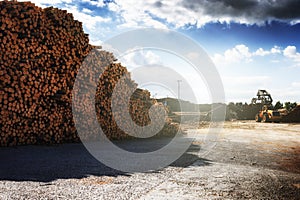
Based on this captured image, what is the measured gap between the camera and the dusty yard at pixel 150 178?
12.4 feet

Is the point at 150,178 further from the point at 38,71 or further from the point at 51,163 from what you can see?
the point at 38,71

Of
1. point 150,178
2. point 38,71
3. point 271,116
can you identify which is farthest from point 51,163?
point 271,116

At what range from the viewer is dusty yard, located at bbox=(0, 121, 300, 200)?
149 inches

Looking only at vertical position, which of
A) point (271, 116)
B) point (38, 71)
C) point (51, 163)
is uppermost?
point (38, 71)

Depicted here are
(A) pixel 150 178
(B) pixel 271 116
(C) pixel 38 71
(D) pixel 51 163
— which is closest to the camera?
(A) pixel 150 178

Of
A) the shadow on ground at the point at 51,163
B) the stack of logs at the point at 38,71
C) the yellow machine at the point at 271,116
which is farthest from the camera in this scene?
the yellow machine at the point at 271,116

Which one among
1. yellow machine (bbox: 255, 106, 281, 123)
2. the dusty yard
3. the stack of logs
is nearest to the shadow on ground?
the dusty yard

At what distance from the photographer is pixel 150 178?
461cm

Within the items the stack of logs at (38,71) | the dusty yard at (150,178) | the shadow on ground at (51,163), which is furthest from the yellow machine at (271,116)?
the stack of logs at (38,71)

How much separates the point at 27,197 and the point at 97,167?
192 centimetres

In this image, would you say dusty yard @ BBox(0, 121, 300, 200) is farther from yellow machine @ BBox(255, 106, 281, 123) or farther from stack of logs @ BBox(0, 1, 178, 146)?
yellow machine @ BBox(255, 106, 281, 123)

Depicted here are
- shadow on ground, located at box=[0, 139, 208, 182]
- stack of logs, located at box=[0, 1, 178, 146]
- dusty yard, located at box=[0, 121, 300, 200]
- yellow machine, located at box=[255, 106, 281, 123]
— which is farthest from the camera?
yellow machine, located at box=[255, 106, 281, 123]

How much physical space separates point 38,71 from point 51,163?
359cm

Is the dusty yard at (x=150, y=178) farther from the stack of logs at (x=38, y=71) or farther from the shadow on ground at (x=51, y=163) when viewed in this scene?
the stack of logs at (x=38, y=71)
